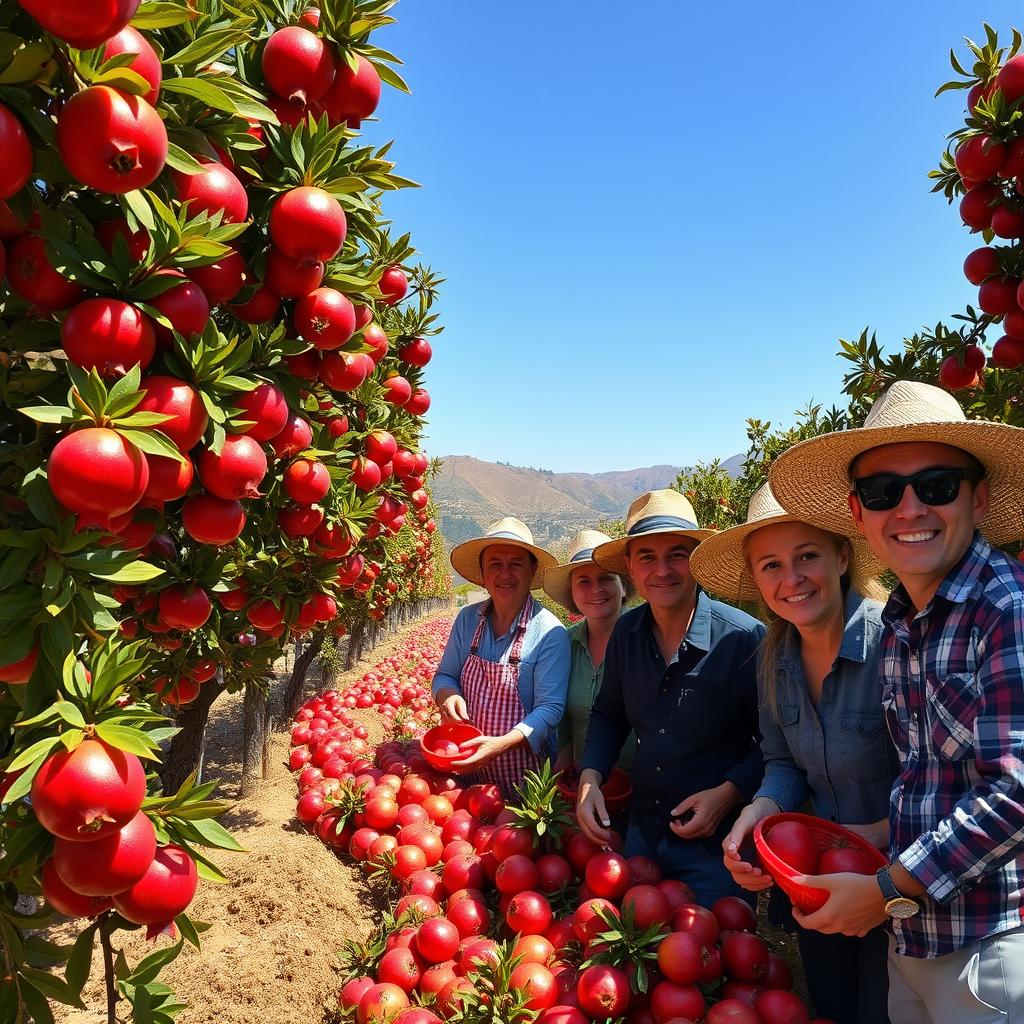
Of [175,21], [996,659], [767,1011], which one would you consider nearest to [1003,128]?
[996,659]

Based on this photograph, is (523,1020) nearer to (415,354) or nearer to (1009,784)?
(1009,784)

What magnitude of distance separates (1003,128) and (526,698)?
4277 millimetres

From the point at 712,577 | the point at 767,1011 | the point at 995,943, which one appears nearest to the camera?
the point at 995,943

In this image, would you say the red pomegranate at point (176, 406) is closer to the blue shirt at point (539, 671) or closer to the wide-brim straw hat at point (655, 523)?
the wide-brim straw hat at point (655, 523)

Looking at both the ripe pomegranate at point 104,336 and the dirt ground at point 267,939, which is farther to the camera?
the dirt ground at point 267,939

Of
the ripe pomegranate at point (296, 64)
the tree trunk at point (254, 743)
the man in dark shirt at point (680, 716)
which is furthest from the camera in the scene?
the tree trunk at point (254, 743)

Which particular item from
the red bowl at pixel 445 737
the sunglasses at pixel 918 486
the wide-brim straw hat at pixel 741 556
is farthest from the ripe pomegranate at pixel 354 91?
Answer: the red bowl at pixel 445 737

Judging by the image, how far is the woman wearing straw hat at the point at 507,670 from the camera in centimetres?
428

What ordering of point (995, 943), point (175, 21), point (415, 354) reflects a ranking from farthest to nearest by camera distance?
1. point (415, 354)
2. point (995, 943)
3. point (175, 21)

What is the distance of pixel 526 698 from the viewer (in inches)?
178

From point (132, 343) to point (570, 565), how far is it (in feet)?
11.6

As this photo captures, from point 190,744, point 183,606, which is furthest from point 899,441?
point 190,744

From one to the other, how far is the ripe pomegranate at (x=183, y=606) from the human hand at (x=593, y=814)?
6.64ft

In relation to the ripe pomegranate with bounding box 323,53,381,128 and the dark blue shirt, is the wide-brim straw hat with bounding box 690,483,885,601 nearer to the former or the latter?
the dark blue shirt
